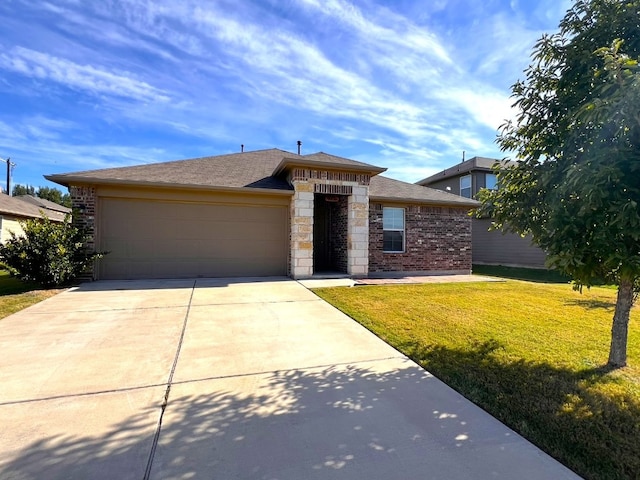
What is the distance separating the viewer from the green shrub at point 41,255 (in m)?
7.82

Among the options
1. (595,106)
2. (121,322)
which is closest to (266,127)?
(121,322)

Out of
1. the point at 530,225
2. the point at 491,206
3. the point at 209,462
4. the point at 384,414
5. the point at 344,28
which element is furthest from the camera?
the point at 344,28

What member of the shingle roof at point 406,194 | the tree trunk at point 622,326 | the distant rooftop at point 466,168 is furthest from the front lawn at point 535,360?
the distant rooftop at point 466,168

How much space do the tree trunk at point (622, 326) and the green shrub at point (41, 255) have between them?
34.5 ft

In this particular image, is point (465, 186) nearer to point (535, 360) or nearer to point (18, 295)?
point (535, 360)

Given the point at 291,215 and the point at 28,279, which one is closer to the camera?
the point at 28,279

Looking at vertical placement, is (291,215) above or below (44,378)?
above

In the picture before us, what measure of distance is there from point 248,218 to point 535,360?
8513 mm

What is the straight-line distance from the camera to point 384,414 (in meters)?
2.67

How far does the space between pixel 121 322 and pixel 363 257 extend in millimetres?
7311

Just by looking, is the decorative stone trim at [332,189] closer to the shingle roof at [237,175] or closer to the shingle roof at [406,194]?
the shingle roof at [237,175]

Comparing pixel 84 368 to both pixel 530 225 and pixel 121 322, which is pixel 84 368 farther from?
pixel 530 225

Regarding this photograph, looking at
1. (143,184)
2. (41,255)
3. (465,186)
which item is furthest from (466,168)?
(41,255)

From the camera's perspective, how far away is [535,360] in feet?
12.7
